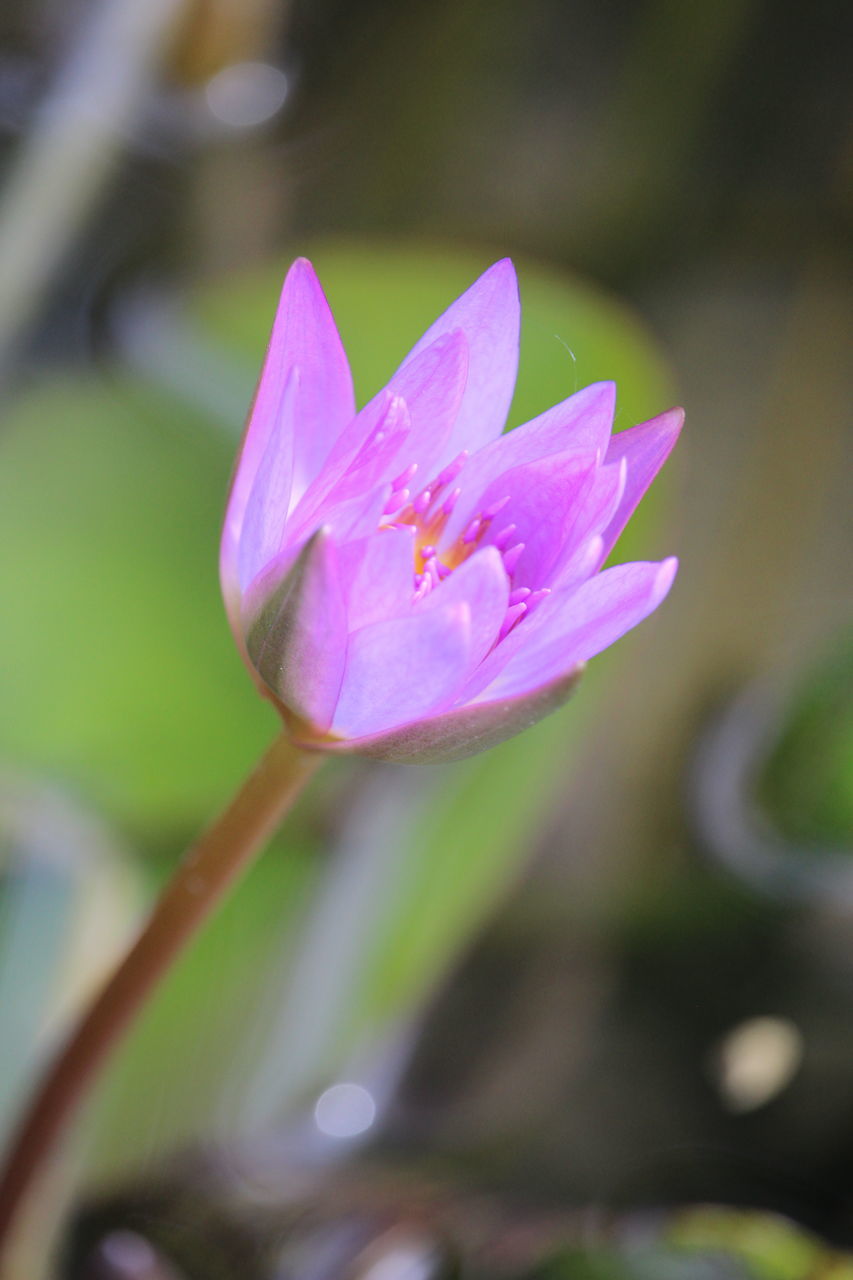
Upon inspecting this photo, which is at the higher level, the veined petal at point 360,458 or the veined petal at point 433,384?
the veined petal at point 433,384

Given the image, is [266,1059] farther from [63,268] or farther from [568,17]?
[568,17]

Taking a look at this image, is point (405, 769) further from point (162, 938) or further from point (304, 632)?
point (304, 632)

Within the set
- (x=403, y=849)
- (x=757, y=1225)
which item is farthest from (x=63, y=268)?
(x=757, y=1225)

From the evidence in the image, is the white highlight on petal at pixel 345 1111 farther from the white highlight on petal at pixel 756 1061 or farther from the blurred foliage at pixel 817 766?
the blurred foliage at pixel 817 766

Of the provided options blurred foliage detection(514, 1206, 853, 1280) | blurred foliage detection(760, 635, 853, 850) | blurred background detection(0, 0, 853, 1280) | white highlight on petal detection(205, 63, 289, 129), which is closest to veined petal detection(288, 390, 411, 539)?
blurred background detection(0, 0, 853, 1280)

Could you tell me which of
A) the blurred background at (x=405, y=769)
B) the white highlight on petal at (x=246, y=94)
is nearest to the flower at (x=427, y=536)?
the blurred background at (x=405, y=769)
